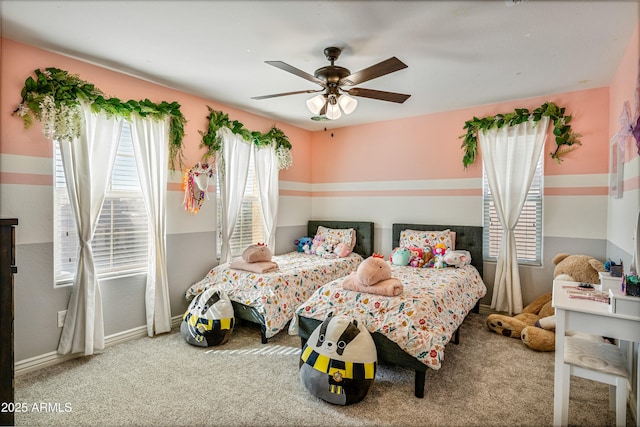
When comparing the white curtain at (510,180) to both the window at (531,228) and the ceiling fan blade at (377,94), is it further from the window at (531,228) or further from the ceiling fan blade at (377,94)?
the ceiling fan blade at (377,94)

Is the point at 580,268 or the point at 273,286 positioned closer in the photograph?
the point at 580,268

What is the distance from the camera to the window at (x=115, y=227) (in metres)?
2.82

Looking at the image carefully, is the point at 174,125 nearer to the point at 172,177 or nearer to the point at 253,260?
the point at 172,177

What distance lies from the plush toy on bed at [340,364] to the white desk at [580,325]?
3.50ft

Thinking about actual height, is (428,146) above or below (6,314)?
above

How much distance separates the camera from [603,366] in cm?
182

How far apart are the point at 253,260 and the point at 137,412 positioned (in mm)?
1782

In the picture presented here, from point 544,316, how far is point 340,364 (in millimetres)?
2434

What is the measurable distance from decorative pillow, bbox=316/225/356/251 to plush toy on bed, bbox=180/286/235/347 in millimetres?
2027

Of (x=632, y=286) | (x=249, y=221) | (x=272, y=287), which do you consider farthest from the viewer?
(x=249, y=221)

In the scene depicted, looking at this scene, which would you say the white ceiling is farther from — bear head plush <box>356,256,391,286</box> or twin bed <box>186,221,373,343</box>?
twin bed <box>186,221,373,343</box>

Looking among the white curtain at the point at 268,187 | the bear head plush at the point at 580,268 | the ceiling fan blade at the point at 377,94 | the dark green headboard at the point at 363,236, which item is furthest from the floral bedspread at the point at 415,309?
the white curtain at the point at 268,187

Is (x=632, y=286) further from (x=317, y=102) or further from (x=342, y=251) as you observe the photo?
(x=342, y=251)

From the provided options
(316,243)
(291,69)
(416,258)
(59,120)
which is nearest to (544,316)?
(416,258)
